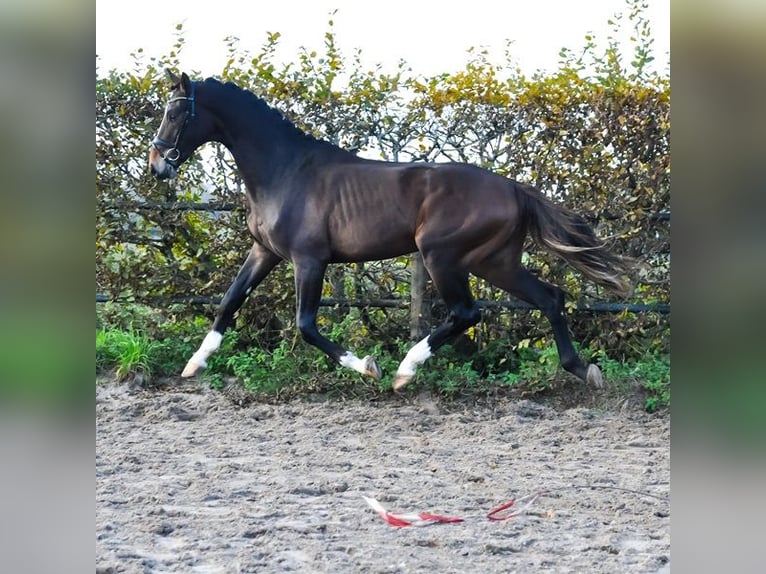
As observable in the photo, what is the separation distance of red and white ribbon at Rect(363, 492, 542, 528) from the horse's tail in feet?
5.58

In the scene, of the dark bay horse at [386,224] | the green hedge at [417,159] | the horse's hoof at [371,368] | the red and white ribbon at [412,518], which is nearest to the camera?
the red and white ribbon at [412,518]

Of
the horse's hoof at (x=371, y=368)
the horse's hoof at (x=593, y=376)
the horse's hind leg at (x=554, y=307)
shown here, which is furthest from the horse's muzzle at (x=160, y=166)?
the horse's hoof at (x=593, y=376)

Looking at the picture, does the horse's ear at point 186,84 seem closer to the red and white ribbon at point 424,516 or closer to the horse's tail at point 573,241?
the horse's tail at point 573,241

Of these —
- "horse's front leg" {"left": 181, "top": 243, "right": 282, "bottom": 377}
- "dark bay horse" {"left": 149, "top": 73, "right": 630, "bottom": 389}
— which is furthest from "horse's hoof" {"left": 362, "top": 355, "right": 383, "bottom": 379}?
"horse's front leg" {"left": 181, "top": 243, "right": 282, "bottom": 377}

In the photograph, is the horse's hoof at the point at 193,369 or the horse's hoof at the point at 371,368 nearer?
the horse's hoof at the point at 371,368

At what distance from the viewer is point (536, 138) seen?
A: 6.58m

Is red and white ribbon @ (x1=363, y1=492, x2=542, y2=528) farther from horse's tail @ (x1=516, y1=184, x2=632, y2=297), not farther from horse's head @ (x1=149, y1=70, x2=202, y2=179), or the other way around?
horse's head @ (x1=149, y1=70, x2=202, y2=179)

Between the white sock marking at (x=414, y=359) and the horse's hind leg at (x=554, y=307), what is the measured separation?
1.96 ft

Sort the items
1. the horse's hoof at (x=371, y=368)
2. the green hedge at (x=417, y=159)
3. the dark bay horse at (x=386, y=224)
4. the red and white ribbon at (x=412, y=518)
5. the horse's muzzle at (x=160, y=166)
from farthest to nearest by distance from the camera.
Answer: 1. the green hedge at (x=417, y=159)
2. the dark bay horse at (x=386, y=224)
3. the horse's hoof at (x=371, y=368)
4. the horse's muzzle at (x=160, y=166)
5. the red and white ribbon at (x=412, y=518)

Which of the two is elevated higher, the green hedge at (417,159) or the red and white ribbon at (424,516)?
the green hedge at (417,159)

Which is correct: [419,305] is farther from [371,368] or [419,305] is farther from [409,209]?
[371,368]

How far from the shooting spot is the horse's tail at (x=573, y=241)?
5.13 meters

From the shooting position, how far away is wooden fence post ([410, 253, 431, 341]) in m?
6.62
